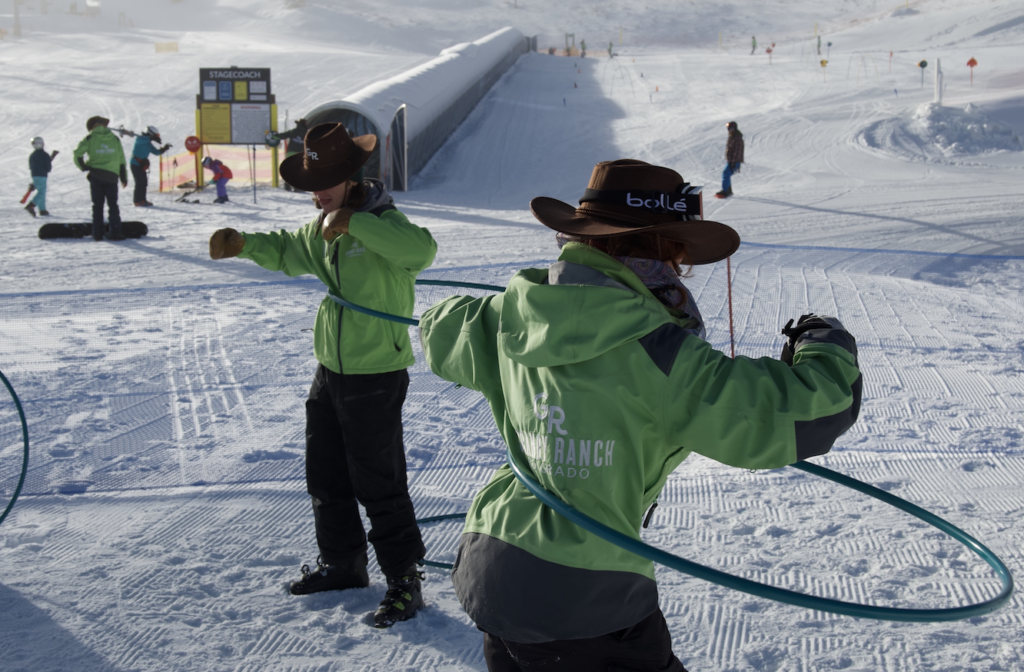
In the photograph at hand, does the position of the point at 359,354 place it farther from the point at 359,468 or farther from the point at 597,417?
the point at 597,417

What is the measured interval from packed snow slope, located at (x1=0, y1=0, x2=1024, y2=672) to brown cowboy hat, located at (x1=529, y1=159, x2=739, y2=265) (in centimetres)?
187

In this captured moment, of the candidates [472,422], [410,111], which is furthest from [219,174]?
[472,422]

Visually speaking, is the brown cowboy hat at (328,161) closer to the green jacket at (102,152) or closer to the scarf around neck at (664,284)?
the scarf around neck at (664,284)

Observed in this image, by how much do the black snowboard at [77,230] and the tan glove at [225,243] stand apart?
1045cm

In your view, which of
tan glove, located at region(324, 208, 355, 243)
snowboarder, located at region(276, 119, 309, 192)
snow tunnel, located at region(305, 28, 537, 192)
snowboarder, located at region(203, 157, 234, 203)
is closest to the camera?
tan glove, located at region(324, 208, 355, 243)

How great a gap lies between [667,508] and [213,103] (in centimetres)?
1633

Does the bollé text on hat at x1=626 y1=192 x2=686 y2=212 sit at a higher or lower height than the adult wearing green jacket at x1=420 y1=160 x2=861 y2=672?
higher

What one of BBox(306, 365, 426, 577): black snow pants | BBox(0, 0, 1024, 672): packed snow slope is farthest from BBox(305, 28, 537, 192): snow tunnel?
BBox(306, 365, 426, 577): black snow pants

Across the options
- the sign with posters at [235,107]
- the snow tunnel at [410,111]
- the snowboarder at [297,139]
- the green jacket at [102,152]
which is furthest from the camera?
the sign with posters at [235,107]

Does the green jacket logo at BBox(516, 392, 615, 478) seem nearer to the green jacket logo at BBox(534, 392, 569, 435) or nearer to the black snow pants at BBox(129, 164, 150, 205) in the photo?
the green jacket logo at BBox(534, 392, 569, 435)

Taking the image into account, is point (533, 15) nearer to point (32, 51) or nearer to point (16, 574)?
point (32, 51)

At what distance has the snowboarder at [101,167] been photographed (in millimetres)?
11938

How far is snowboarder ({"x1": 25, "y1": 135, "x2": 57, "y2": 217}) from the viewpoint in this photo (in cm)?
1446

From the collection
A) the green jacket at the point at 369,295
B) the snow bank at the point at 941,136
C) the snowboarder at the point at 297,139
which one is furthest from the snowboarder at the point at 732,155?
the green jacket at the point at 369,295
